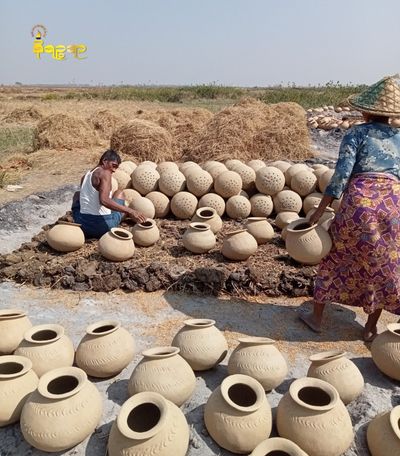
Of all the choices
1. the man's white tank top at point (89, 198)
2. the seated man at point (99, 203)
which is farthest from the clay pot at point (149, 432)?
the man's white tank top at point (89, 198)

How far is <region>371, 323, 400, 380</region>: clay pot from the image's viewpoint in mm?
2766

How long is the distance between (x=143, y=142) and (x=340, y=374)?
701 centimetres

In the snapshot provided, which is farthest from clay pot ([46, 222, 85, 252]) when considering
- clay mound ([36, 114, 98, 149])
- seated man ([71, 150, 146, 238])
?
clay mound ([36, 114, 98, 149])

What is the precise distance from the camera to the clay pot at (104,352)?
2674 millimetres

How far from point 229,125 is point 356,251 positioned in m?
5.85

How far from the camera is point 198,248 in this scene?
460cm

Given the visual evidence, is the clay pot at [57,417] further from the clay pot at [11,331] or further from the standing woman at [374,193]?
the standing woman at [374,193]

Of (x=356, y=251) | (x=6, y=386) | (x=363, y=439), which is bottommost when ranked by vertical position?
(x=363, y=439)

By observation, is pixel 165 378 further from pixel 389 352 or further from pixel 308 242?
pixel 308 242

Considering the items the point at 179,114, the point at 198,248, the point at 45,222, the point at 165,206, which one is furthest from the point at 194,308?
the point at 179,114

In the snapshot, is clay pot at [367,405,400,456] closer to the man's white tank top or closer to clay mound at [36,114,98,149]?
the man's white tank top

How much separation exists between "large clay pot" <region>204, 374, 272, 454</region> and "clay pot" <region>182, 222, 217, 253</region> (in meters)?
2.41

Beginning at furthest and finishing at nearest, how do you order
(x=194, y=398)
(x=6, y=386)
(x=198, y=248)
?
(x=198, y=248) → (x=194, y=398) → (x=6, y=386)

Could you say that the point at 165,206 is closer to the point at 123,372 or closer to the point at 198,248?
the point at 198,248
